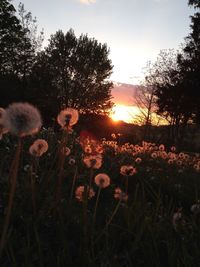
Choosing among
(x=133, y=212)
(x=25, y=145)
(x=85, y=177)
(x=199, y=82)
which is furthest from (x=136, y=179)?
(x=199, y=82)

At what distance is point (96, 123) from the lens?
4825cm

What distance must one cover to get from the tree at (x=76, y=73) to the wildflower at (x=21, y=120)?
1926 inches

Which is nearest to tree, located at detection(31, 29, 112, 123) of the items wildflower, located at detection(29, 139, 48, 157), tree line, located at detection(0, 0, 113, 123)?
tree line, located at detection(0, 0, 113, 123)

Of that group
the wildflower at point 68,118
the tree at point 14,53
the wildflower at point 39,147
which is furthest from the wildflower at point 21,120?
the tree at point 14,53

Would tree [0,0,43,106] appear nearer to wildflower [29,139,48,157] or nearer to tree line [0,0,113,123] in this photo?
tree line [0,0,113,123]

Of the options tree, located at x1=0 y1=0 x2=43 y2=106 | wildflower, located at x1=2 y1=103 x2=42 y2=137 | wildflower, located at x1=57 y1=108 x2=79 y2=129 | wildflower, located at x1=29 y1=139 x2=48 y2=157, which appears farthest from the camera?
tree, located at x1=0 y1=0 x2=43 y2=106

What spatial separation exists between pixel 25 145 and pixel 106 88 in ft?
148

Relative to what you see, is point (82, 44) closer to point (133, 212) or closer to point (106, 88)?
point (106, 88)

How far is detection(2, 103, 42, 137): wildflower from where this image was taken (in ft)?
6.84

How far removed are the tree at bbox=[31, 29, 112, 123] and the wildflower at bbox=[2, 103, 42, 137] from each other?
48.9 metres

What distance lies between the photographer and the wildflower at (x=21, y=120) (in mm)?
2086

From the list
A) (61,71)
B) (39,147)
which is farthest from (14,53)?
(39,147)

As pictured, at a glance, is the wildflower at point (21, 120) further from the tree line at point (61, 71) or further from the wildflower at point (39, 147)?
the tree line at point (61, 71)

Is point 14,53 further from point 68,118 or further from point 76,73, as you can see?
point 68,118
